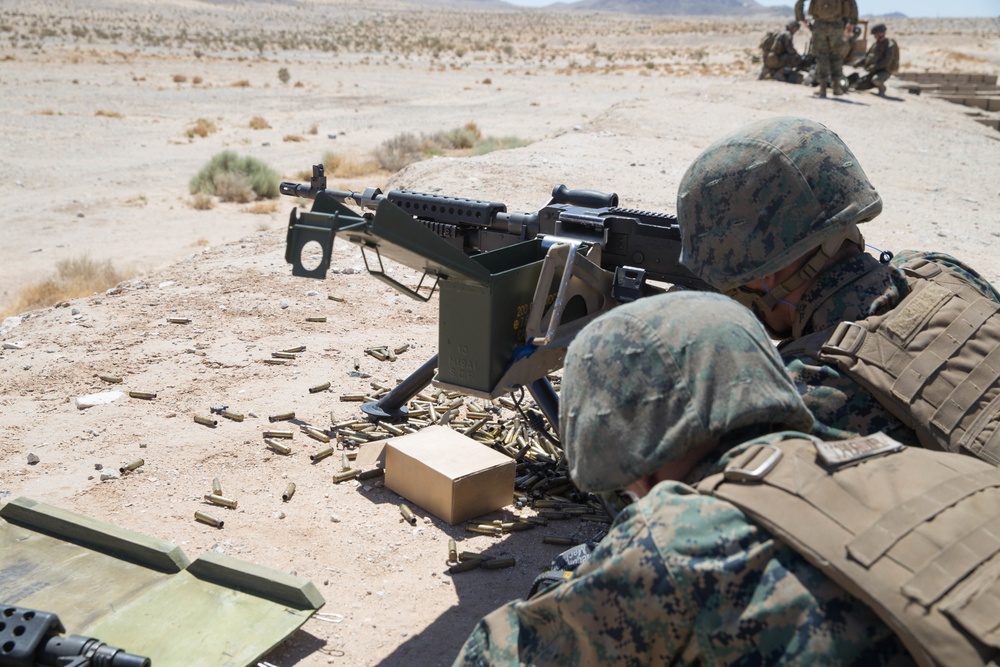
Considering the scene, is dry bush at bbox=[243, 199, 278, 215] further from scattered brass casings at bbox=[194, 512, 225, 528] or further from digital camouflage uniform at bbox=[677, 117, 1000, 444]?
digital camouflage uniform at bbox=[677, 117, 1000, 444]

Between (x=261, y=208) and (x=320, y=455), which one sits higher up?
(x=320, y=455)

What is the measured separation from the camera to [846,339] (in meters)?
3.21

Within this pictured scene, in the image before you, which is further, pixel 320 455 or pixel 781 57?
pixel 781 57

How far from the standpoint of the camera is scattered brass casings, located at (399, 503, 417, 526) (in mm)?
4824

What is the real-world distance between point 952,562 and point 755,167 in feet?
6.50

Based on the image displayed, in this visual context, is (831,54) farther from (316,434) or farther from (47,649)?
(47,649)

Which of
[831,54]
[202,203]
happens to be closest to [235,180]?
[202,203]

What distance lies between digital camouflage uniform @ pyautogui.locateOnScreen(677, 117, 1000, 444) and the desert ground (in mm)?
1926

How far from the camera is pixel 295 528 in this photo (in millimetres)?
4754

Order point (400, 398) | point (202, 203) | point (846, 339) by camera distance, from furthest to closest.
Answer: point (202, 203), point (400, 398), point (846, 339)

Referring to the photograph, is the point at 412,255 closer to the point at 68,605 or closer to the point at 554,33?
the point at 68,605

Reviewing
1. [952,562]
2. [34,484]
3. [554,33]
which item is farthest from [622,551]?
[554,33]

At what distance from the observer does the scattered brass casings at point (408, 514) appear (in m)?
4.82

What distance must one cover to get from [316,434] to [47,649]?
251 centimetres
